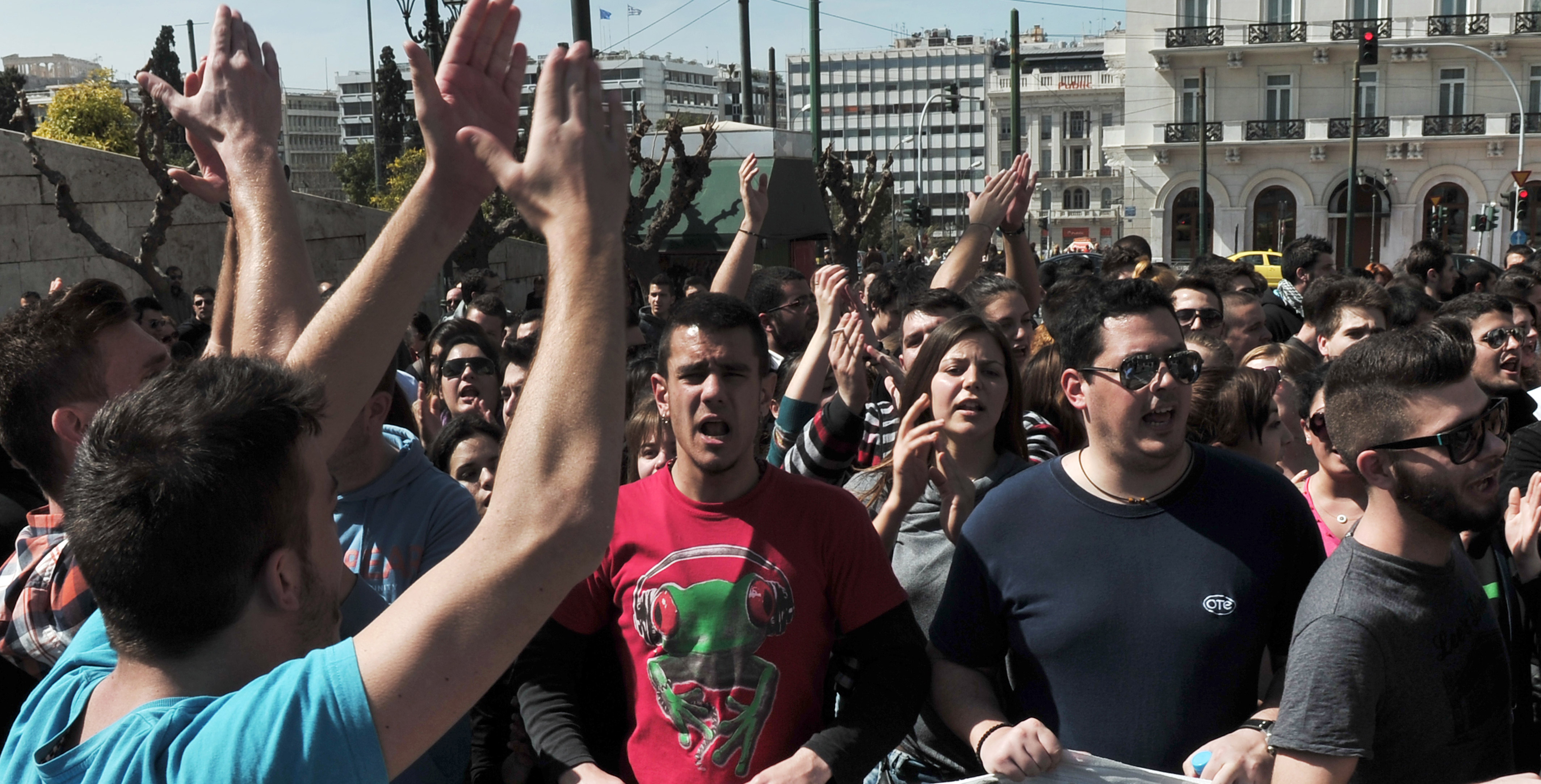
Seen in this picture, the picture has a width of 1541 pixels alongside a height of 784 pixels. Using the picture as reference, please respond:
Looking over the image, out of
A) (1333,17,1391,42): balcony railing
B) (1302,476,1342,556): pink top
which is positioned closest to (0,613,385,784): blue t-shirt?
(1302,476,1342,556): pink top

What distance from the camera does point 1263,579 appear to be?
107 inches

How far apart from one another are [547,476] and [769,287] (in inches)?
241

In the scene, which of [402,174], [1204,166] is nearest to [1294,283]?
[1204,166]

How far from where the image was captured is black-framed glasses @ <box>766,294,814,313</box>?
723 centimetres

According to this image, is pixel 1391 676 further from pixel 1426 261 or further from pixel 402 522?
pixel 1426 261

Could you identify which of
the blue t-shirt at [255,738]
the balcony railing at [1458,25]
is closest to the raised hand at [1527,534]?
the blue t-shirt at [255,738]

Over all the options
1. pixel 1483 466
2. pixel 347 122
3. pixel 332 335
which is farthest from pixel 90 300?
pixel 347 122

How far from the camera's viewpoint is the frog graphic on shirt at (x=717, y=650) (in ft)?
9.07

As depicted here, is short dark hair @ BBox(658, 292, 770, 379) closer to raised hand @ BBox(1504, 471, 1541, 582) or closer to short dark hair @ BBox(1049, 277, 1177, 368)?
short dark hair @ BBox(1049, 277, 1177, 368)

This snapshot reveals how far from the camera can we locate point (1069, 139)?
10175cm

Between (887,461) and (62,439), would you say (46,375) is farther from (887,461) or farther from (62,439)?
(887,461)

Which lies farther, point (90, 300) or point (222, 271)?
point (90, 300)

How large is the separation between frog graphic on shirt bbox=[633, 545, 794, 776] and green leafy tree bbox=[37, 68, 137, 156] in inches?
1198

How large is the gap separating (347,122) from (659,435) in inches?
6926
